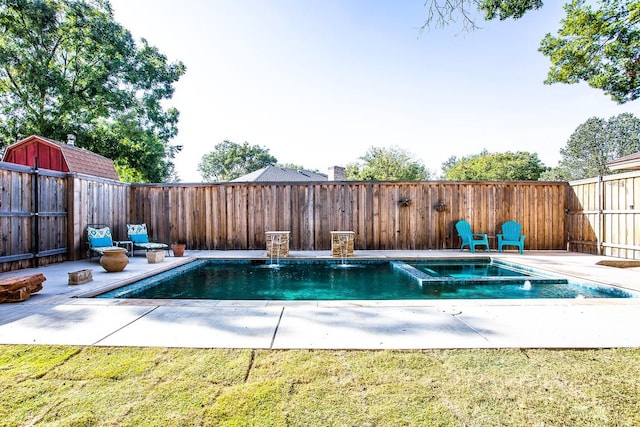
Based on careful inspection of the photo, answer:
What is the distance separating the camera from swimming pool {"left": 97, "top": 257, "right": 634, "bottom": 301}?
4.20 metres

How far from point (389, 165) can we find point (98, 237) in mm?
23021

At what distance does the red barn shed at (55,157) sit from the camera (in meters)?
9.27

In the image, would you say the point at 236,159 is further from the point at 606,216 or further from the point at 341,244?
the point at 606,216

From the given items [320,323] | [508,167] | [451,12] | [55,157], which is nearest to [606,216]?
[451,12]

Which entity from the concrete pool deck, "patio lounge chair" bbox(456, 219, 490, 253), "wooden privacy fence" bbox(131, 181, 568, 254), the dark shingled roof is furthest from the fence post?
the dark shingled roof

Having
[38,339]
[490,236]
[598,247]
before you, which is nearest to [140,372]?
[38,339]

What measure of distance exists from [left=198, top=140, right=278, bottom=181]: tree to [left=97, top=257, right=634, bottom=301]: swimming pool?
31.9 m

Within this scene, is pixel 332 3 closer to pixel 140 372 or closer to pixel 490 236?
pixel 490 236

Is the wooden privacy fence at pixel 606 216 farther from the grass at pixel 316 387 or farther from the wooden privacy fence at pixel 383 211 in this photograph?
the grass at pixel 316 387

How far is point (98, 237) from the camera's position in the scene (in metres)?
6.56

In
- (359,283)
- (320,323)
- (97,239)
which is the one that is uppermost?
(97,239)

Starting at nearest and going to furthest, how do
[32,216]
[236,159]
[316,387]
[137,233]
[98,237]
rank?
[316,387] → [32,216] → [98,237] → [137,233] → [236,159]

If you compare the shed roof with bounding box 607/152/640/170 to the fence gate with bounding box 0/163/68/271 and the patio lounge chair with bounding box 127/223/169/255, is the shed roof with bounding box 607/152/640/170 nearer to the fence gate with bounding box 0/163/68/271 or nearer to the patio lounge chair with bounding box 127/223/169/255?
the patio lounge chair with bounding box 127/223/169/255

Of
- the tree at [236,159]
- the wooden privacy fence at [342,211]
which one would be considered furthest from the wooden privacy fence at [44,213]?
the tree at [236,159]
